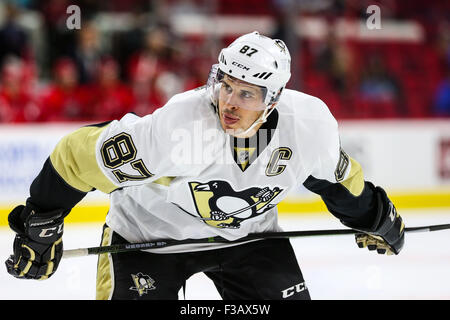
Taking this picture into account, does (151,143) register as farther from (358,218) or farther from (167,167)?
(358,218)

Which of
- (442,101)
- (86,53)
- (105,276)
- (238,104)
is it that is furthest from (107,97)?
(238,104)

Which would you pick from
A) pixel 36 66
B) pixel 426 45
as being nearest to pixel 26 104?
pixel 36 66

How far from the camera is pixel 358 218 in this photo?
298cm

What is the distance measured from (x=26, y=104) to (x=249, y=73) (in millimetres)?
3958

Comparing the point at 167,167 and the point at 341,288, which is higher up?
the point at 167,167

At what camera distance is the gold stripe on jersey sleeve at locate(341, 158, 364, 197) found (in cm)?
284

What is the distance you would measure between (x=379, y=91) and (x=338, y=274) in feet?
12.5

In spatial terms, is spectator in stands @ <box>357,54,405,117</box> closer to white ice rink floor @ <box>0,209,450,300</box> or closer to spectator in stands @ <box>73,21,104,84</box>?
white ice rink floor @ <box>0,209,450,300</box>

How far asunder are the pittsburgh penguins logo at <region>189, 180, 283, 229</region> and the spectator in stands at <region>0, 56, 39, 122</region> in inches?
145

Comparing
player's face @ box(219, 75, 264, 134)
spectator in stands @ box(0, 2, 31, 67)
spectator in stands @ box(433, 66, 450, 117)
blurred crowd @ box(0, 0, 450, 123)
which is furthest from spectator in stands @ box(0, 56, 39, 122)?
spectator in stands @ box(433, 66, 450, 117)

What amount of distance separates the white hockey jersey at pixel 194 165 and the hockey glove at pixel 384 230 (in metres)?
0.25

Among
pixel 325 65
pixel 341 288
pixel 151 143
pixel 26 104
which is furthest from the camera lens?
pixel 325 65

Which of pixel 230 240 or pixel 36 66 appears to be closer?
pixel 230 240

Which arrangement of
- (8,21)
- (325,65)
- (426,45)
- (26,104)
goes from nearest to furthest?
(26,104) < (8,21) < (325,65) < (426,45)
